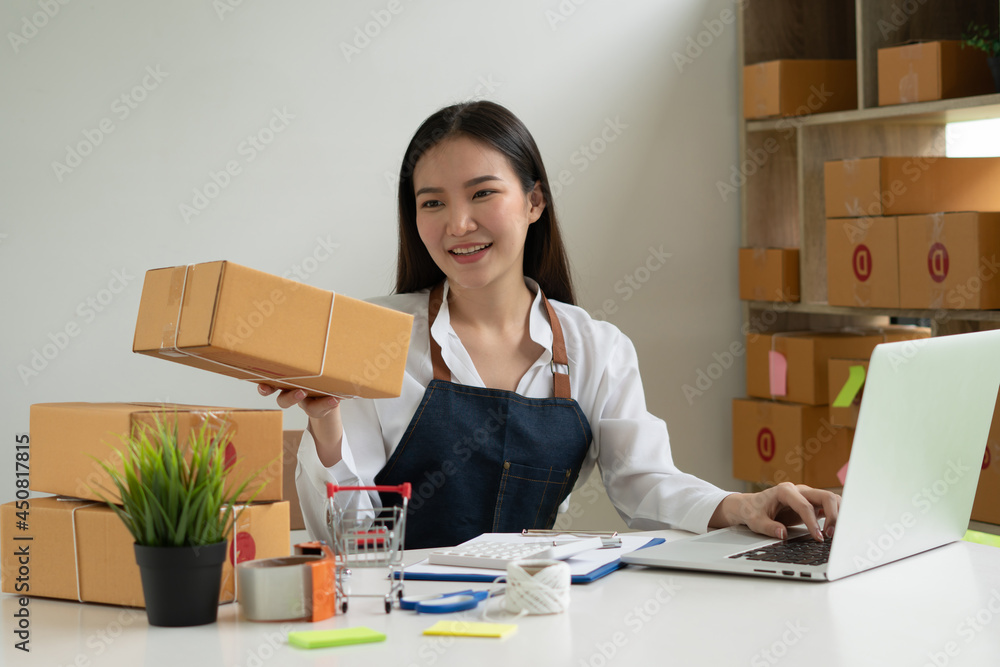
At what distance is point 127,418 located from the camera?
1.04 m

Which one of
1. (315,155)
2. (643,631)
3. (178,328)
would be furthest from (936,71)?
(178,328)

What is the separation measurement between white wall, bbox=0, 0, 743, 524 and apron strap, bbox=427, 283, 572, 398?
2.53ft

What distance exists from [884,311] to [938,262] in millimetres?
231

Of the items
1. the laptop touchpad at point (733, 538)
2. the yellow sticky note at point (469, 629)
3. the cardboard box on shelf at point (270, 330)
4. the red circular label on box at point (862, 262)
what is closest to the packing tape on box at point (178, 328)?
the cardboard box on shelf at point (270, 330)

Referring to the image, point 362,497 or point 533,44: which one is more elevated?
point 533,44

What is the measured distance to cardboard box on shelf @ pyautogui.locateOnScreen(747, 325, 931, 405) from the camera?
2.76m

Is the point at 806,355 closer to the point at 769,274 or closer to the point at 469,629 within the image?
the point at 769,274

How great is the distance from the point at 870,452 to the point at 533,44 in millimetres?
2020

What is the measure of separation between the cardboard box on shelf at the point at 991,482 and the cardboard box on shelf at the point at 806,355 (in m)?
0.47

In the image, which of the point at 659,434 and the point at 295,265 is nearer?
the point at 659,434

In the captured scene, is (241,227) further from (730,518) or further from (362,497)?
(730,518)

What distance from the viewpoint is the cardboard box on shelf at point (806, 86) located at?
283 cm

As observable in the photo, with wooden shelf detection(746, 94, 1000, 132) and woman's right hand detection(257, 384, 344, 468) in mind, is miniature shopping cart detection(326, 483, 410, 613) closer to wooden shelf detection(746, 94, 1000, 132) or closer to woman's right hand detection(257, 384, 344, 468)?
woman's right hand detection(257, 384, 344, 468)

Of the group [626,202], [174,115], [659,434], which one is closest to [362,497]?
[659,434]
